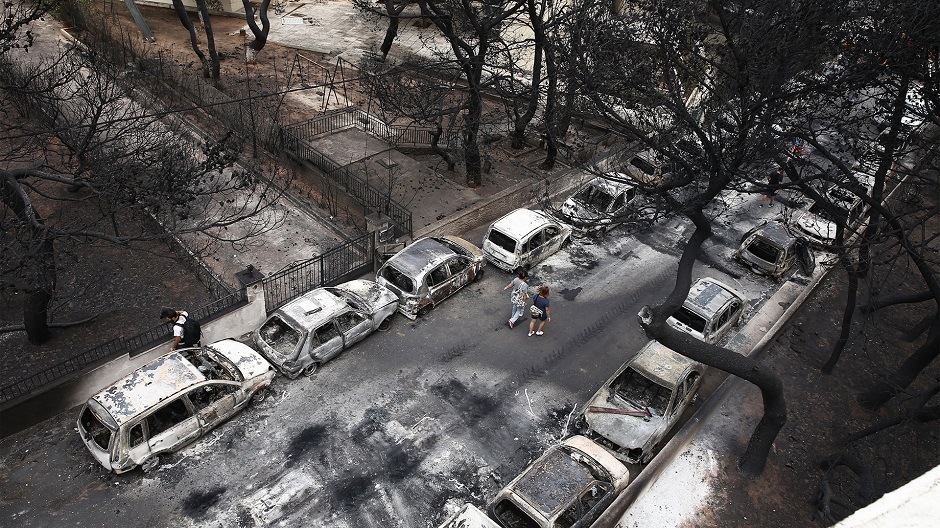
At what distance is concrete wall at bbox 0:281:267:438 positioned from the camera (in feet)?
37.1

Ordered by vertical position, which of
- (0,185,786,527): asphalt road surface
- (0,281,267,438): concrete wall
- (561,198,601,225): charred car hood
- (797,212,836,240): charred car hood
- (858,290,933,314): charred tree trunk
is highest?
(858,290,933,314): charred tree trunk

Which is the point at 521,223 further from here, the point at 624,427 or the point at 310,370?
the point at 310,370

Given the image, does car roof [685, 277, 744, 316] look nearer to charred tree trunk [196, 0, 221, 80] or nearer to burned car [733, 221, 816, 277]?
burned car [733, 221, 816, 277]

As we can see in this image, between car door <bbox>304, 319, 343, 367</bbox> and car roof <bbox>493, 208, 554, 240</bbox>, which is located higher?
car roof <bbox>493, 208, 554, 240</bbox>

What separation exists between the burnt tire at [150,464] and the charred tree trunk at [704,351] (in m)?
8.40

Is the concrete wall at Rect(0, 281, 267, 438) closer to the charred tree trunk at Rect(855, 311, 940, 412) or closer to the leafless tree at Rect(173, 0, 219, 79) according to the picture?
the charred tree trunk at Rect(855, 311, 940, 412)

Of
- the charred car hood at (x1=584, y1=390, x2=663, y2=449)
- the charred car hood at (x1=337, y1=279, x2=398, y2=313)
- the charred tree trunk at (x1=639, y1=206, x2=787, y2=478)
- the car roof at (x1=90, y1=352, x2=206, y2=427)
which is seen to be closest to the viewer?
the charred tree trunk at (x1=639, y1=206, x2=787, y2=478)

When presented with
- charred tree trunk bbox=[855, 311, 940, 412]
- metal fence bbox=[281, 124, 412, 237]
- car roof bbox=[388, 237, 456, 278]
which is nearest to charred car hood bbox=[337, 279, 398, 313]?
car roof bbox=[388, 237, 456, 278]

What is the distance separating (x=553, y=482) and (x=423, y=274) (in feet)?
19.6

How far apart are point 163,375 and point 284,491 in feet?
9.50

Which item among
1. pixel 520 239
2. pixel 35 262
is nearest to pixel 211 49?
pixel 35 262

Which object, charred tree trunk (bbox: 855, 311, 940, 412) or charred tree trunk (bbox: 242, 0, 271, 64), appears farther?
charred tree trunk (bbox: 242, 0, 271, 64)

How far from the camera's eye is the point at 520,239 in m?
16.5

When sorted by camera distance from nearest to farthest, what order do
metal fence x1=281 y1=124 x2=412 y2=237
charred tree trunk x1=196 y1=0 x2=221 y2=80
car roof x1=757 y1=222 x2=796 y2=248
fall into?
metal fence x1=281 y1=124 x2=412 y2=237, car roof x1=757 y1=222 x2=796 y2=248, charred tree trunk x1=196 y1=0 x2=221 y2=80
